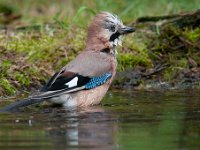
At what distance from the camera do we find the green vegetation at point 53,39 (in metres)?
11.8

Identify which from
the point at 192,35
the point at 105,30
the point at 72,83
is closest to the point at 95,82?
the point at 72,83

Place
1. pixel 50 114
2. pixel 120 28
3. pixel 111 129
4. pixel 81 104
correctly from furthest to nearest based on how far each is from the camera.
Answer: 1. pixel 120 28
2. pixel 81 104
3. pixel 50 114
4. pixel 111 129

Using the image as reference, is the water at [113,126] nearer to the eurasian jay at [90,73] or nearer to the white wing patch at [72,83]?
the eurasian jay at [90,73]

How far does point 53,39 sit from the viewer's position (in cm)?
1307

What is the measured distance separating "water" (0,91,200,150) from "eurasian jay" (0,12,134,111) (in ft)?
0.59

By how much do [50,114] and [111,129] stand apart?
126cm

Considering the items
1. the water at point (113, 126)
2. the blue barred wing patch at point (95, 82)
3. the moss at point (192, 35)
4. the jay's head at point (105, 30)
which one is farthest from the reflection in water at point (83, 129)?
the moss at point (192, 35)

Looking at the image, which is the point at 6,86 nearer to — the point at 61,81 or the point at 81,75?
the point at 81,75

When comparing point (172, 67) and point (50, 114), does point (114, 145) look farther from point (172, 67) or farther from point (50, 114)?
point (172, 67)

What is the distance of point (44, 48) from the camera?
12617 millimetres

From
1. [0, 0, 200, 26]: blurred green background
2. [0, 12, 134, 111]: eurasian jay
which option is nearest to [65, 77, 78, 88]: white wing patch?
[0, 12, 134, 111]: eurasian jay

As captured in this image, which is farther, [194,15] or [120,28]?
[194,15]

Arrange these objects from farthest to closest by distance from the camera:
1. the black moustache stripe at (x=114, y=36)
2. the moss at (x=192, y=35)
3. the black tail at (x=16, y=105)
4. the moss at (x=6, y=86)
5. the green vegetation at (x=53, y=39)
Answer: the moss at (x=192, y=35) < the green vegetation at (x=53, y=39) < the black moustache stripe at (x=114, y=36) < the moss at (x=6, y=86) < the black tail at (x=16, y=105)

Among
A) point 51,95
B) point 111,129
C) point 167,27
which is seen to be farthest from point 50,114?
point 167,27
